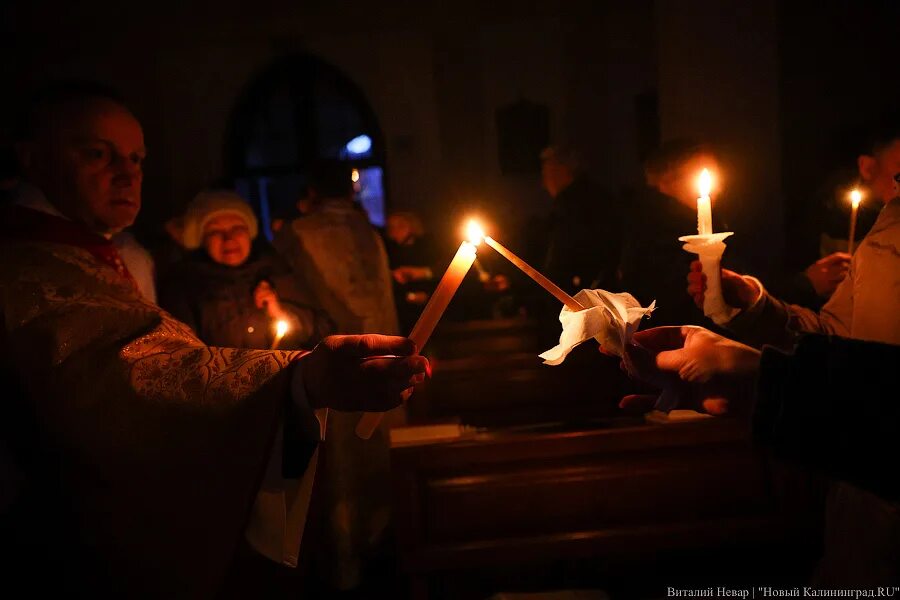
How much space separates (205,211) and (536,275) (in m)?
2.81

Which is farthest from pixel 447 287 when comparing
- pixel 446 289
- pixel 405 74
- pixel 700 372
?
pixel 405 74

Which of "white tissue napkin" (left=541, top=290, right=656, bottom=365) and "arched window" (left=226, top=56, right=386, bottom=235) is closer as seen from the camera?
"white tissue napkin" (left=541, top=290, right=656, bottom=365)

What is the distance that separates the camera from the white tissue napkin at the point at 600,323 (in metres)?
1.22

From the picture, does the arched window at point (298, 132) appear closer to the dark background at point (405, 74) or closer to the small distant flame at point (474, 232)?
the dark background at point (405, 74)

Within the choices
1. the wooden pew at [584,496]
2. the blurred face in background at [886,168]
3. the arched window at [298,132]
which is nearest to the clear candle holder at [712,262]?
the blurred face in background at [886,168]

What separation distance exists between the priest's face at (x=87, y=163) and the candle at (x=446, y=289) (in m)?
1.08

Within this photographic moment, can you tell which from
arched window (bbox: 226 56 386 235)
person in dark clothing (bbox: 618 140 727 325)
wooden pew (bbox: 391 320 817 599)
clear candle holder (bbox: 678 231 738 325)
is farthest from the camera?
arched window (bbox: 226 56 386 235)

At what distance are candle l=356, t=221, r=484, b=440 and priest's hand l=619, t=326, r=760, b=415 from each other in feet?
1.48

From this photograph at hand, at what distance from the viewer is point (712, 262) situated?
1.66 m

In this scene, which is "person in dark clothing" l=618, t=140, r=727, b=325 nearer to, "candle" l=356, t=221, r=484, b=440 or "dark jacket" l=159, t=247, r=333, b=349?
"dark jacket" l=159, t=247, r=333, b=349

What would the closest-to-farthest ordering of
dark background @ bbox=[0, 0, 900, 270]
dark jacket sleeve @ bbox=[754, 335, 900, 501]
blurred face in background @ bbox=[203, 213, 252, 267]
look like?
1. dark jacket sleeve @ bbox=[754, 335, 900, 501]
2. blurred face in background @ bbox=[203, 213, 252, 267]
3. dark background @ bbox=[0, 0, 900, 270]

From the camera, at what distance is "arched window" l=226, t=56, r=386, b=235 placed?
10344 millimetres

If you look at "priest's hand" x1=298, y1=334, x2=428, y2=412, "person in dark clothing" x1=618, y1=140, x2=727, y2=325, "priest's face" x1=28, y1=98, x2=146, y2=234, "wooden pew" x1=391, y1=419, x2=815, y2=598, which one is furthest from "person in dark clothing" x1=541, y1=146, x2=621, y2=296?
"priest's hand" x1=298, y1=334, x2=428, y2=412

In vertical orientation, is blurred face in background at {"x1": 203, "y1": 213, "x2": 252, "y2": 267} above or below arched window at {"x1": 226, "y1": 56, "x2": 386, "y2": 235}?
below
